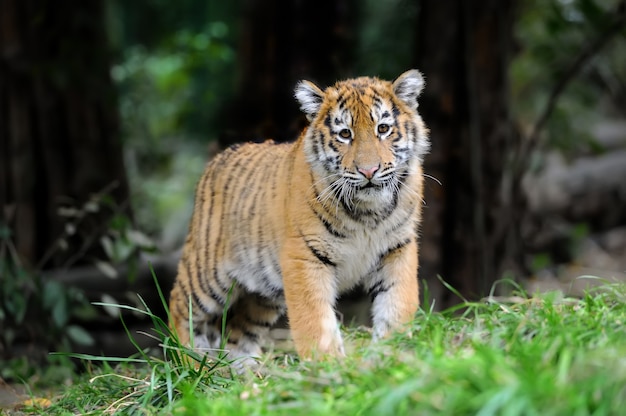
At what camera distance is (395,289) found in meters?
4.61

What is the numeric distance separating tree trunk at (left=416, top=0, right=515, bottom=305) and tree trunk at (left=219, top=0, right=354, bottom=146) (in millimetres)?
937

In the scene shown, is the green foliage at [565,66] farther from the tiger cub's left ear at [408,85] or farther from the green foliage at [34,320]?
the green foliage at [34,320]

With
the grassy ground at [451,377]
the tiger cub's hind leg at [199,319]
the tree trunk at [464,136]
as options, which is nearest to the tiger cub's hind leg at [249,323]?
the tiger cub's hind leg at [199,319]

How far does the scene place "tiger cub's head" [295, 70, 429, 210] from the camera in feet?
14.6

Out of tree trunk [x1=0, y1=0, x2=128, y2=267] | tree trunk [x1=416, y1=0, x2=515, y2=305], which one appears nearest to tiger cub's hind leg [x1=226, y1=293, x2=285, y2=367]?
tree trunk [x1=416, y1=0, x2=515, y2=305]

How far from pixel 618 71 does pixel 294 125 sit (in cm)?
515

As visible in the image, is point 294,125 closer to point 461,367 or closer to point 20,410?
point 20,410

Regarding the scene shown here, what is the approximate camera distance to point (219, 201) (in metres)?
5.63

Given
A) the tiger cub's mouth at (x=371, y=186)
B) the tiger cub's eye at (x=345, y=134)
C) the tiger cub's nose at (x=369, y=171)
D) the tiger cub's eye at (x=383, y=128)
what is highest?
the tiger cub's eye at (x=383, y=128)

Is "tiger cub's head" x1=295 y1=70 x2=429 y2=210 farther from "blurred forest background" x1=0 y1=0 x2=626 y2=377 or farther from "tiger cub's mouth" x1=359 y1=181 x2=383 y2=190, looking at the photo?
"blurred forest background" x1=0 y1=0 x2=626 y2=377

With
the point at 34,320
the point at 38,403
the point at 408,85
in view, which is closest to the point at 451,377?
the point at 408,85

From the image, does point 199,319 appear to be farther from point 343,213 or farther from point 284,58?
point 284,58

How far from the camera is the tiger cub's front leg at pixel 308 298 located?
14.6 ft

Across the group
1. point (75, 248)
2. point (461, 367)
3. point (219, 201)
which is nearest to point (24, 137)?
point (75, 248)
